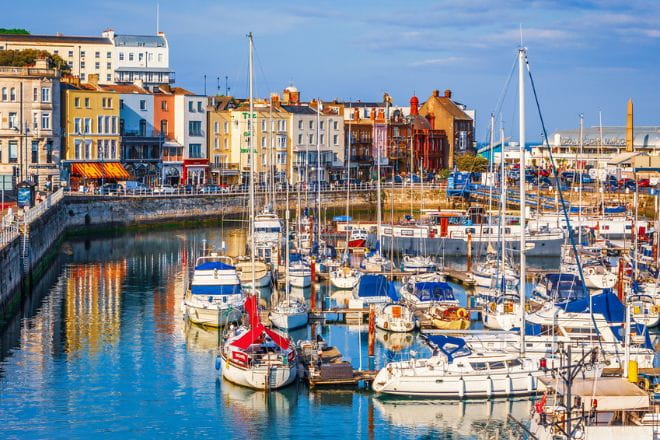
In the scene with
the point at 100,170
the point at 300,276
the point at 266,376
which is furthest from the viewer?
the point at 100,170

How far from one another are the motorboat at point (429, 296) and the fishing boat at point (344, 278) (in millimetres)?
6473

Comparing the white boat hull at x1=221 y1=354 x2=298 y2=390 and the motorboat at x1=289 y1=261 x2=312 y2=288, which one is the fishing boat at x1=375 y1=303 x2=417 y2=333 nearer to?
the white boat hull at x1=221 y1=354 x2=298 y2=390

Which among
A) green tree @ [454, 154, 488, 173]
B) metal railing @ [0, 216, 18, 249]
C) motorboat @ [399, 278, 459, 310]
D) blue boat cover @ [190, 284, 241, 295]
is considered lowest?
motorboat @ [399, 278, 459, 310]

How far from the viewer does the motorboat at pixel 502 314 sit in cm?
4819

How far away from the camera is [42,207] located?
74.1 m

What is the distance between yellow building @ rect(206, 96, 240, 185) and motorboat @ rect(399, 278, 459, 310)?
200ft

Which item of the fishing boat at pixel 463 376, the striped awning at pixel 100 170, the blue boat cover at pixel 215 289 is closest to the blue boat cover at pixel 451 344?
the fishing boat at pixel 463 376

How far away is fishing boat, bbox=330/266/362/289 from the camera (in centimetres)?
6012

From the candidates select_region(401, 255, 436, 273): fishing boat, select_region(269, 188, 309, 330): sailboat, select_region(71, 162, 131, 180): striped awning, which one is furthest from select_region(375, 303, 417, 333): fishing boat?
select_region(71, 162, 131, 180): striped awning

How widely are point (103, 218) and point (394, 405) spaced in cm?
5640

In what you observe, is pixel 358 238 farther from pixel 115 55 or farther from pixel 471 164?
pixel 115 55

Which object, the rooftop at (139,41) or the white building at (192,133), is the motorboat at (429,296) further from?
the rooftop at (139,41)

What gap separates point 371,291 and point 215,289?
276 inches

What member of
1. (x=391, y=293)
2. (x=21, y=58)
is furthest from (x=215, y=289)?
(x=21, y=58)
